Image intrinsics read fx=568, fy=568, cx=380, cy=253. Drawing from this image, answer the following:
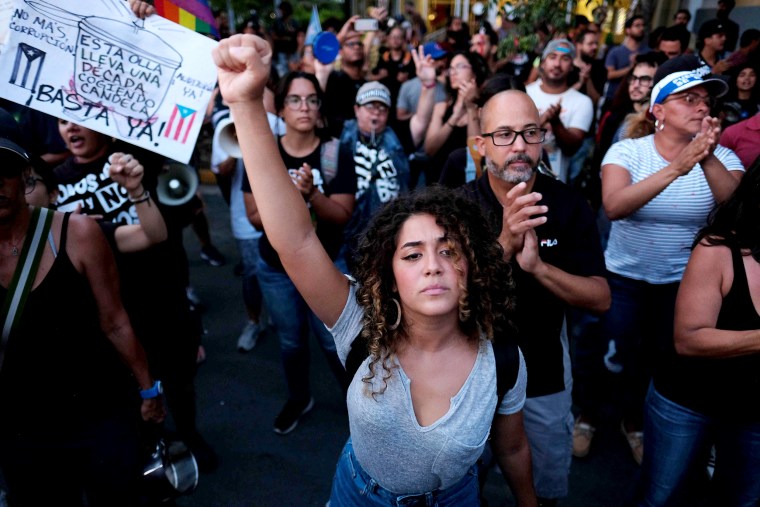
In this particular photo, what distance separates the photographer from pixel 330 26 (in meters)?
8.55

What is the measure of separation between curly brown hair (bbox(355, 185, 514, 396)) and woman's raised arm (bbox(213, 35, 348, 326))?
4.8 inches

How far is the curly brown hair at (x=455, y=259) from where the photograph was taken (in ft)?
5.27

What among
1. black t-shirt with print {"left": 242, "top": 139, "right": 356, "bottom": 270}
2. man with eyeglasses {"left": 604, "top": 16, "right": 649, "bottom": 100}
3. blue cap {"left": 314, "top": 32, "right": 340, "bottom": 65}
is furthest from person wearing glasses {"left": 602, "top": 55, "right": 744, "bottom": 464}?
man with eyeglasses {"left": 604, "top": 16, "right": 649, "bottom": 100}

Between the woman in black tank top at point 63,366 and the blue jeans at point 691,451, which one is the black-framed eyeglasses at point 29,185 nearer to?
the woman in black tank top at point 63,366

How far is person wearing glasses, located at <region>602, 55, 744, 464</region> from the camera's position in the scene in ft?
8.71

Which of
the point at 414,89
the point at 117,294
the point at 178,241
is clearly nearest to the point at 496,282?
the point at 117,294

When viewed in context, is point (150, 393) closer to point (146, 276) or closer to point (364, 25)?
point (146, 276)

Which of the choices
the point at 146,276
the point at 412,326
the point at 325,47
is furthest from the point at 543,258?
the point at 325,47

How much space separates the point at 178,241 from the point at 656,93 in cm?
271

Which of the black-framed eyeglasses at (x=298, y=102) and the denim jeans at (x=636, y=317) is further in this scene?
the black-framed eyeglasses at (x=298, y=102)

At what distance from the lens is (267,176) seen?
1.41 meters

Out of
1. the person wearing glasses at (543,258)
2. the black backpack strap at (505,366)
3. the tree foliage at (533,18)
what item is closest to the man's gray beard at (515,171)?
the person wearing glasses at (543,258)

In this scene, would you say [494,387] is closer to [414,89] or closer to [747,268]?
[747,268]

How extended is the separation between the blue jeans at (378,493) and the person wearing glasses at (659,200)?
1298 mm
